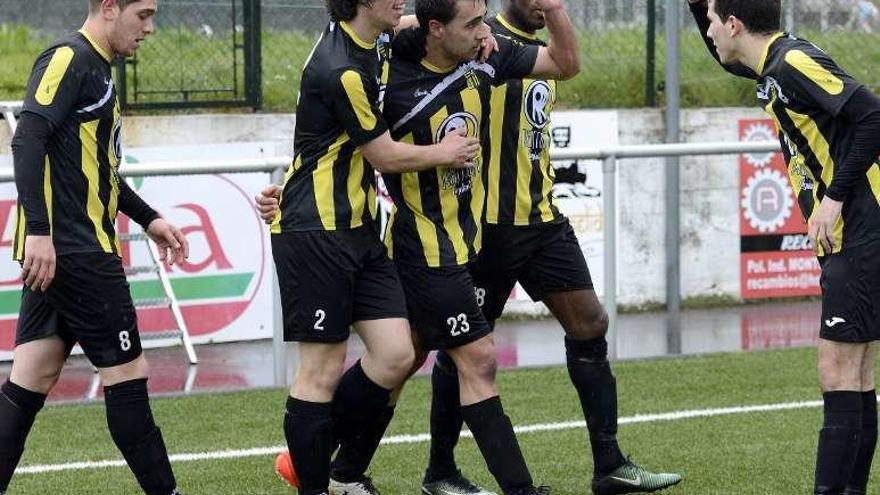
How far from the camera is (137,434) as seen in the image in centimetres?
582

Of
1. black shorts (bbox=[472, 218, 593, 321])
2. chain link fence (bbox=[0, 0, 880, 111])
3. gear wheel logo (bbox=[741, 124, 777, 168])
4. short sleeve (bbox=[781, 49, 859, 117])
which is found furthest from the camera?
gear wheel logo (bbox=[741, 124, 777, 168])

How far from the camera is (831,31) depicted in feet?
45.2

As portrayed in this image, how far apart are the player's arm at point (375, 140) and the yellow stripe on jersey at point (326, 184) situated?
0.34 ft

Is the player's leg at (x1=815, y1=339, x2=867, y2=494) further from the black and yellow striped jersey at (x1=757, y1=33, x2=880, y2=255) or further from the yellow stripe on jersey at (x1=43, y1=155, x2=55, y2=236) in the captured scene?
the yellow stripe on jersey at (x1=43, y1=155, x2=55, y2=236)

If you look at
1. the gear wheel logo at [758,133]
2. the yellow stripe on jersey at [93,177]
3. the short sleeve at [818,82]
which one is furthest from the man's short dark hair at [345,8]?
the gear wheel logo at [758,133]

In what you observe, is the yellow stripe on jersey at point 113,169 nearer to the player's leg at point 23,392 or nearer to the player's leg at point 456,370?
the player's leg at point 23,392

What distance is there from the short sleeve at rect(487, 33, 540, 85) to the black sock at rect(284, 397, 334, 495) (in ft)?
4.74

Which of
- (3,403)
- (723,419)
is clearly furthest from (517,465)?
(723,419)

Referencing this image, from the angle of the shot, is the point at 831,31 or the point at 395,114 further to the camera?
the point at 831,31

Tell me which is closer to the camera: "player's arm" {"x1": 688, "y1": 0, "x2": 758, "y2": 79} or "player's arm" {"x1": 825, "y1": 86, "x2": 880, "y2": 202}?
"player's arm" {"x1": 825, "y1": 86, "x2": 880, "y2": 202}

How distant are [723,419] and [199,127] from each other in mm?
5114

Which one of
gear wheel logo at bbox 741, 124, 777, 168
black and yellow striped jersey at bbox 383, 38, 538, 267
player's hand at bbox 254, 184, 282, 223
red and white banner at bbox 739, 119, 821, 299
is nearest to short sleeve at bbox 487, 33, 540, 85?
black and yellow striped jersey at bbox 383, 38, 538, 267

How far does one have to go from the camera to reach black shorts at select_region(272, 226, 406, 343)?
5.76 m

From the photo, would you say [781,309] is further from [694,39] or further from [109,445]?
[109,445]
